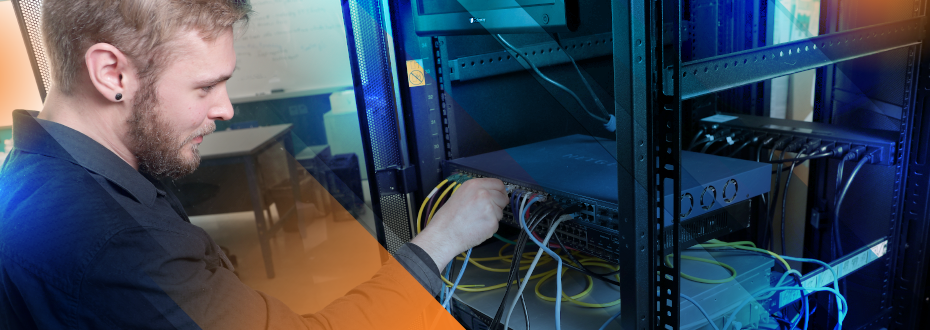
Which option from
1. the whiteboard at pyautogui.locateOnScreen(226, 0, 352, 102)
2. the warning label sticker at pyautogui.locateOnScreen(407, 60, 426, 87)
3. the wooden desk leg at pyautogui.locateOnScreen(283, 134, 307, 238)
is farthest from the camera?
the whiteboard at pyautogui.locateOnScreen(226, 0, 352, 102)

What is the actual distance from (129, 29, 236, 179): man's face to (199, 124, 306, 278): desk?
2.34 m

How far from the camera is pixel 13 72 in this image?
1.94m

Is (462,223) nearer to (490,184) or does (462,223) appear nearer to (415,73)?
(490,184)

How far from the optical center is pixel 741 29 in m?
1.43

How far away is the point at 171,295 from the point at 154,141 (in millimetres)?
A: 272

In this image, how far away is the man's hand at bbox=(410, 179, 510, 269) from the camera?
0.79m

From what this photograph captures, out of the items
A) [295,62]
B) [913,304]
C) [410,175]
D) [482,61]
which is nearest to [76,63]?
[410,175]

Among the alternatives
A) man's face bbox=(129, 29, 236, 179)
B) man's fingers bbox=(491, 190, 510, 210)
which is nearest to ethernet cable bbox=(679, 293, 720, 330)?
man's fingers bbox=(491, 190, 510, 210)

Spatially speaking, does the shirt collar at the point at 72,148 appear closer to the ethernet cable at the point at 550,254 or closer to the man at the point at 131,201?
the man at the point at 131,201

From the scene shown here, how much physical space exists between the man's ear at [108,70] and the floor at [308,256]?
2164mm

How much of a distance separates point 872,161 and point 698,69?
2.64ft

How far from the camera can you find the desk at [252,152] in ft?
9.92

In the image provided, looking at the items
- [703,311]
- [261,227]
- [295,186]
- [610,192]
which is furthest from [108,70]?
[295,186]

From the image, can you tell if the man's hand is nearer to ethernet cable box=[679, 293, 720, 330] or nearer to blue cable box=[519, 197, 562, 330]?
blue cable box=[519, 197, 562, 330]
